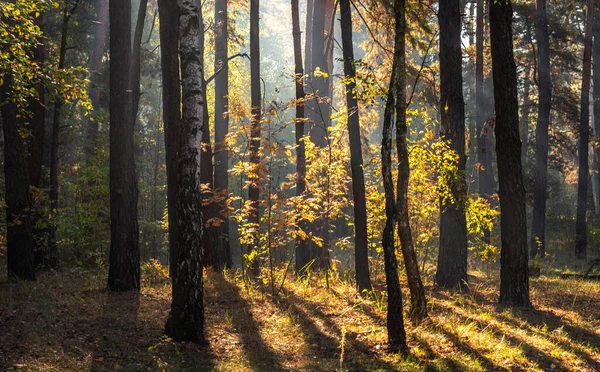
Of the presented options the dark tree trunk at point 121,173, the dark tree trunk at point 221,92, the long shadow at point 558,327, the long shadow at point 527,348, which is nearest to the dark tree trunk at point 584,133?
the dark tree trunk at point 221,92

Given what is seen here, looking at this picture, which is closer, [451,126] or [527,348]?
[527,348]

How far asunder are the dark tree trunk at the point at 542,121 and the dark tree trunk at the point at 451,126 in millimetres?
9494

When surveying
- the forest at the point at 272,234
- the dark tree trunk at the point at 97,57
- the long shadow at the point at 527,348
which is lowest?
the long shadow at the point at 527,348

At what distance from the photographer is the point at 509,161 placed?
10477 millimetres

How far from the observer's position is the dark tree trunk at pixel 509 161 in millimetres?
10422

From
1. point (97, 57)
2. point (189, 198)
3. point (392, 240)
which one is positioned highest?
point (97, 57)

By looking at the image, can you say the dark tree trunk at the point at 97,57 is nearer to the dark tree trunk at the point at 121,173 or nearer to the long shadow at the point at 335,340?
the dark tree trunk at the point at 121,173

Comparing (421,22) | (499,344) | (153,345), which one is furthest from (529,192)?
(153,345)

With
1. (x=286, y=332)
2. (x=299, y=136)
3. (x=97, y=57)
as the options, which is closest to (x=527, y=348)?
(x=286, y=332)

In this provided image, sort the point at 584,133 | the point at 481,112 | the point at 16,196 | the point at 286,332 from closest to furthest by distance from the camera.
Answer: the point at 286,332
the point at 16,196
the point at 584,133
the point at 481,112

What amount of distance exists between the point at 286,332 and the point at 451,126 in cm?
621

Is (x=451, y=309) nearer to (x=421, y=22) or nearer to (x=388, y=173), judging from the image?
(x=388, y=173)

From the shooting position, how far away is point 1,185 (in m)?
19.1

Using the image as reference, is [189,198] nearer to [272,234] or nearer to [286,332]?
[286,332]
